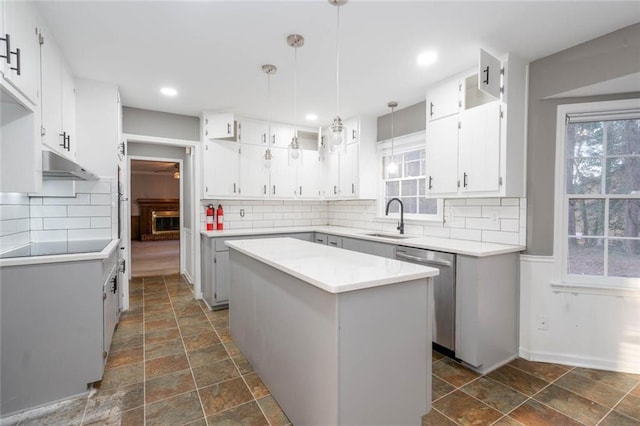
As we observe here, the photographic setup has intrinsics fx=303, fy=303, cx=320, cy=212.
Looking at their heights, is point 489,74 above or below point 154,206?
above

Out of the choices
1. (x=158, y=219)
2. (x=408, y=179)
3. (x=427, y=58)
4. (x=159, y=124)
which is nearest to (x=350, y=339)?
(x=427, y=58)

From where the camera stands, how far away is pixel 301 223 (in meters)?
5.00

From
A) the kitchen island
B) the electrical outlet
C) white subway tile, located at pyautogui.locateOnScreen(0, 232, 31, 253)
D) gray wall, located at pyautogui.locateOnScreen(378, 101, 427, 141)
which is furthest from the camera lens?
gray wall, located at pyautogui.locateOnScreen(378, 101, 427, 141)

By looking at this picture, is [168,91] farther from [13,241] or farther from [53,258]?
[53,258]

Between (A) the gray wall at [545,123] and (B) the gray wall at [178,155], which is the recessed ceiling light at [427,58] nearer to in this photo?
(A) the gray wall at [545,123]

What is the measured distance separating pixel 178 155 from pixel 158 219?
21.8 ft

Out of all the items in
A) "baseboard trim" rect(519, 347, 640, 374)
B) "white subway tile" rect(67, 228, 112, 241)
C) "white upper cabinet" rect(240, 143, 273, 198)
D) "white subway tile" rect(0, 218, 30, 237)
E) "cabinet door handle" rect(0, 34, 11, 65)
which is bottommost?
"baseboard trim" rect(519, 347, 640, 374)

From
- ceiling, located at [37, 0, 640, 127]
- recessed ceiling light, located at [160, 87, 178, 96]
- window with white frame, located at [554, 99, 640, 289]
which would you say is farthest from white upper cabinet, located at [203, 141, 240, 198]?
window with white frame, located at [554, 99, 640, 289]

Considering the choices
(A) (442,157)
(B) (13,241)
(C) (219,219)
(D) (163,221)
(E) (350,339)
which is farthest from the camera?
(D) (163,221)

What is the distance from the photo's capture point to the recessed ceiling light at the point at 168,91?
3.14 meters

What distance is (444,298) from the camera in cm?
252

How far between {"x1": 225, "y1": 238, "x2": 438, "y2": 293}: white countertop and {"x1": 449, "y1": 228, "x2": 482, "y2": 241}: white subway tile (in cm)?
148

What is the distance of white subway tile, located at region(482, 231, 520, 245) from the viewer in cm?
265

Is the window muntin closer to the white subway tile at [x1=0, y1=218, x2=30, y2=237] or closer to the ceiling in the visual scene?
the ceiling
